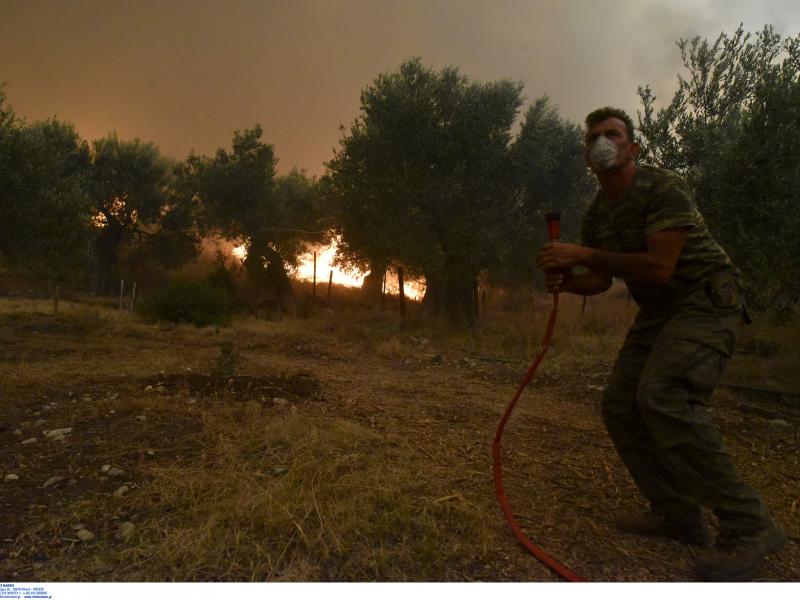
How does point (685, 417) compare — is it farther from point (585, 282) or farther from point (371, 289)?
point (371, 289)

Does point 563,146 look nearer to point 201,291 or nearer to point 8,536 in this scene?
point 201,291

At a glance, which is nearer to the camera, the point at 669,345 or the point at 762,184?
the point at 669,345

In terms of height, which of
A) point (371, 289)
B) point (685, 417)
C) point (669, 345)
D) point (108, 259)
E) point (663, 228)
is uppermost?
point (108, 259)

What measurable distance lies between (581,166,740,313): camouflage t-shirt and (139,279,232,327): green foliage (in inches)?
559

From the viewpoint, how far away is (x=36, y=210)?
40.0ft

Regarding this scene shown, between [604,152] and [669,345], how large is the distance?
43.3 inches

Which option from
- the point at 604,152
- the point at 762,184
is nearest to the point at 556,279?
the point at 604,152

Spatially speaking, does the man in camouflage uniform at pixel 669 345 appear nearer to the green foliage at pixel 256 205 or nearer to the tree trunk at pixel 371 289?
the green foliage at pixel 256 205

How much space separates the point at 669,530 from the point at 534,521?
0.73m

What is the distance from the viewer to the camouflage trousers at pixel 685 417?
2.50 m

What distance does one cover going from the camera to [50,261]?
12719 millimetres

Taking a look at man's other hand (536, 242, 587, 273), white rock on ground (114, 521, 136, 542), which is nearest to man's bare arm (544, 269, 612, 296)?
man's other hand (536, 242, 587, 273)

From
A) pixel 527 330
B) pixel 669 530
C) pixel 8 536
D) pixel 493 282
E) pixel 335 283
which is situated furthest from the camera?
pixel 335 283

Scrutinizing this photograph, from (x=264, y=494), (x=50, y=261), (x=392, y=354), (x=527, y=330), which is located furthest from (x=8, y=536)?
(x=50, y=261)
